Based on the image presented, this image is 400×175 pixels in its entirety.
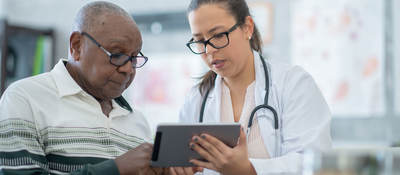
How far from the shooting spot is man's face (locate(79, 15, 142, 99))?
51.3 inches

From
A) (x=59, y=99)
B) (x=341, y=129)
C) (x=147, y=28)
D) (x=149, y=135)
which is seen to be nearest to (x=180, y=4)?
(x=147, y=28)

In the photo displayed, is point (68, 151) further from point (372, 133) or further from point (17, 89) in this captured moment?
point (372, 133)

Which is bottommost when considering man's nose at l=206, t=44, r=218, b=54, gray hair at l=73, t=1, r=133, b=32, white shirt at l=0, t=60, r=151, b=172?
white shirt at l=0, t=60, r=151, b=172

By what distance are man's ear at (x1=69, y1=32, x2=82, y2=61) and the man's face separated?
0.01 meters

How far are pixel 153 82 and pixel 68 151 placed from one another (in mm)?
2637

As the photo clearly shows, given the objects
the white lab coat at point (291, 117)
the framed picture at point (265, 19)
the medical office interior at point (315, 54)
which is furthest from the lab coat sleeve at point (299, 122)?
the framed picture at point (265, 19)

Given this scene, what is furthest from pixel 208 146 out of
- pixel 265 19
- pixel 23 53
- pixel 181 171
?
pixel 23 53

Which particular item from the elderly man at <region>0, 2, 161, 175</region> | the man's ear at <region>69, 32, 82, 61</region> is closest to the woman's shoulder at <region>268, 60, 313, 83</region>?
the elderly man at <region>0, 2, 161, 175</region>

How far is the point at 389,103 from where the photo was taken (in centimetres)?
299

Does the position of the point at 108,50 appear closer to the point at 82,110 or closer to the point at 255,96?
the point at 82,110

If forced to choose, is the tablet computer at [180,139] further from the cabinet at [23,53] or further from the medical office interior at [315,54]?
the cabinet at [23,53]

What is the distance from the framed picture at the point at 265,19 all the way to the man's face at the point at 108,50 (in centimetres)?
214

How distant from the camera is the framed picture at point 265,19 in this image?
3.39m

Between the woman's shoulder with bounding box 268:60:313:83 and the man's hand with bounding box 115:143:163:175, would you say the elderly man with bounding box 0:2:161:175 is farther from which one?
the woman's shoulder with bounding box 268:60:313:83
